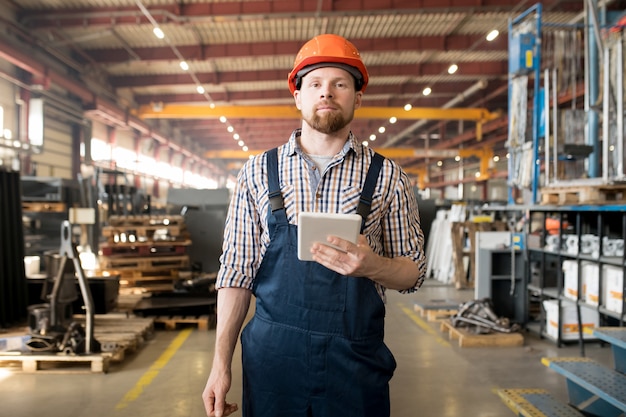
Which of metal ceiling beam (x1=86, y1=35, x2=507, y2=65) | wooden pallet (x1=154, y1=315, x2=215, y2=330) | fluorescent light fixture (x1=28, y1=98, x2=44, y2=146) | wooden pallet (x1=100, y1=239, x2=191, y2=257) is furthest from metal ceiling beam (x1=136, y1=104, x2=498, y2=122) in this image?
wooden pallet (x1=154, y1=315, x2=215, y2=330)

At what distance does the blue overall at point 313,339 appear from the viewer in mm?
1652

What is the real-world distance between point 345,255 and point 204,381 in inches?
144

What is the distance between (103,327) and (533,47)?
6.55 m

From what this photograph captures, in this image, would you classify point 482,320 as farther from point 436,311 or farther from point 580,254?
point 580,254

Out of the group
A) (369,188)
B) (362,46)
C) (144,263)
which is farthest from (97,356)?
(362,46)

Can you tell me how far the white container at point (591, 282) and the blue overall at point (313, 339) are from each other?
4.28 meters

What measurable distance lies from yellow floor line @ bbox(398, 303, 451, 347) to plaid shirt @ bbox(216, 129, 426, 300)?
4.53m

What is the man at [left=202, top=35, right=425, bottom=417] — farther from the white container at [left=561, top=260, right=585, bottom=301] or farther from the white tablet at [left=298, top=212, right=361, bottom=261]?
the white container at [left=561, top=260, right=585, bottom=301]

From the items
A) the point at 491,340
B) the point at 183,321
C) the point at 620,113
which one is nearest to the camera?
the point at 620,113

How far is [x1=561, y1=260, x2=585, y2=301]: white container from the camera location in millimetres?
5438

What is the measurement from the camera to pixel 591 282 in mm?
5223

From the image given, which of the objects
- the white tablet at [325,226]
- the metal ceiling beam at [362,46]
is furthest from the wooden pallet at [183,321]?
the metal ceiling beam at [362,46]

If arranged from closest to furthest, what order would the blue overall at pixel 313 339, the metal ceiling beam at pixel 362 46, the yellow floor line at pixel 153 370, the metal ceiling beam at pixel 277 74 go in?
the blue overall at pixel 313 339
the yellow floor line at pixel 153 370
the metal ceiling beam at pixel 362 46
the metal ceiling beam at pixel 277 74

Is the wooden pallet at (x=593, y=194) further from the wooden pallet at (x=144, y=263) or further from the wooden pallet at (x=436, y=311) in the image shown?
the wooden pallet at (x=144, y=263)
